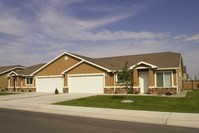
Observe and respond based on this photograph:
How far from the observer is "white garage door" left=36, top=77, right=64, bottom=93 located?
37.6 metres

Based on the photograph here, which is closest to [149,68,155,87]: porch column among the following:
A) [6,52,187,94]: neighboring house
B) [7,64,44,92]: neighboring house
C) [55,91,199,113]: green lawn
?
[6,52,187,94]: neighboring house

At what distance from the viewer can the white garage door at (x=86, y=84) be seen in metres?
33.8

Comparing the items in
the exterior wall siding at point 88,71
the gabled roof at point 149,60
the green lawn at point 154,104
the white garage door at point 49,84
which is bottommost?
the green lawn at point 154,104

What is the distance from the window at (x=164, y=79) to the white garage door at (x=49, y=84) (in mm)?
13316

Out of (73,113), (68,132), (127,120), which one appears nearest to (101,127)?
(68,132)

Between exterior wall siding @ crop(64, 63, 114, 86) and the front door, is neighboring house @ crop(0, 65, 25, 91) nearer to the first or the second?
exterior wall siding @ crop(64, 63, 114, 86)

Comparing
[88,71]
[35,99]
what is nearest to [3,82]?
[88,71]

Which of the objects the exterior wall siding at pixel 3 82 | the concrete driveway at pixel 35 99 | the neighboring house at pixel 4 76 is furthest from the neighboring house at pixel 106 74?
the neighboring house at pixel 4 76

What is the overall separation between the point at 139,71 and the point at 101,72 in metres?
4.82

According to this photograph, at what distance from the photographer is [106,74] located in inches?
1313

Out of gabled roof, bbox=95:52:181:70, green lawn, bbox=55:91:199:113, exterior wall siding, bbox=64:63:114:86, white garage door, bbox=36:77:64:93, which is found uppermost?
gabled roof, bbox=95:52:181:70

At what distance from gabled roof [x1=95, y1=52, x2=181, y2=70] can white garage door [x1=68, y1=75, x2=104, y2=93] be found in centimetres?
205

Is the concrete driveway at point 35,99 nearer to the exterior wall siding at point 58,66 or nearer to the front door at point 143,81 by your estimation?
the front door at point 143,81

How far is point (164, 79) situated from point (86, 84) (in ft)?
32.1
